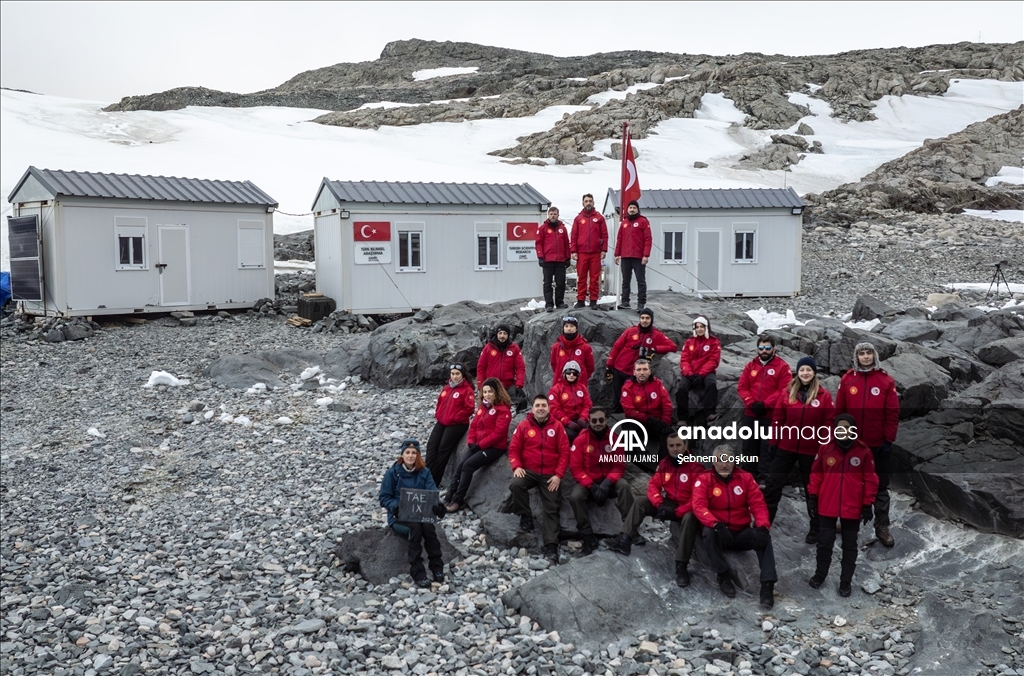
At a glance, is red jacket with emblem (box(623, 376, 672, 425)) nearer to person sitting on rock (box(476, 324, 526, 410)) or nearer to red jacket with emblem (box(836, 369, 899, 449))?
person sitting on rock (box(476, 324, 526, 410))

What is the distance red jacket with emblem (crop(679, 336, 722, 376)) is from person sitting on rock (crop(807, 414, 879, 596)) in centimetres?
242

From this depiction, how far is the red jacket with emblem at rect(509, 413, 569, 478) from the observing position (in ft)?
28.6

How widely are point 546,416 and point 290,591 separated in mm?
3086

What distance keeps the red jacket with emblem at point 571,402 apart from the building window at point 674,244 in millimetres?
14274

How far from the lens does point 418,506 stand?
8.27 metres

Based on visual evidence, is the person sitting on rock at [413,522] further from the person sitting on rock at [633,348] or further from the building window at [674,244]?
the building window at [674,244]

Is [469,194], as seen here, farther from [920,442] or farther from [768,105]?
[768,105]

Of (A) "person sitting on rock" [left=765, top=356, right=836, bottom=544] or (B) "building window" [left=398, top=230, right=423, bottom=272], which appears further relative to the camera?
(B) "building window" [left=398, top=230, right=423, bottom=272]

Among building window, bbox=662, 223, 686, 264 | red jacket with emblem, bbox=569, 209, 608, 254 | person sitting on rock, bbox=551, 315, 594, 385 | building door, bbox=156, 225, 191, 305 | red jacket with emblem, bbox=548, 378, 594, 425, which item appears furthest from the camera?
building window, bbox=662, 223, 686, 264

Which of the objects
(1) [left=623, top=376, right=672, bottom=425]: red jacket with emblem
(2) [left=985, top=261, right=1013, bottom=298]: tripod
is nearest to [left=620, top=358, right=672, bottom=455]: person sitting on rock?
(1) [left=623, top=376, right=672, bottom=425]: red jacket with emblem

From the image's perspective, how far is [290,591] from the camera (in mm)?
8539

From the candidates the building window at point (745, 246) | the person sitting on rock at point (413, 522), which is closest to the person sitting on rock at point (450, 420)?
the person sitting on rock at point (413, 522)

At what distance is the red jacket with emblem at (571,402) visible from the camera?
9547 mm

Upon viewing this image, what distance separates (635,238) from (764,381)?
15.3 ft
